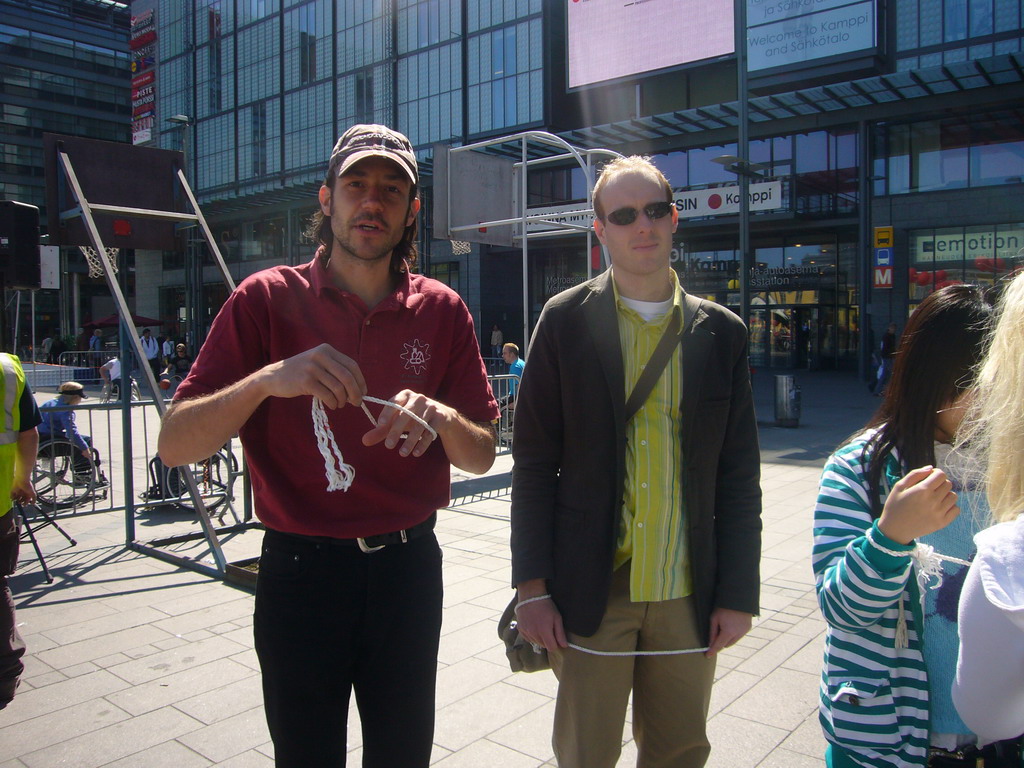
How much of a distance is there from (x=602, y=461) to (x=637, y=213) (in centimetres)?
74

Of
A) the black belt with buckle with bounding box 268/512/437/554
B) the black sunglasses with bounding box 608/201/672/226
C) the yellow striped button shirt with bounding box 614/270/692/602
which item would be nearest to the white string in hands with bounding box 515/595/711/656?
the yellow striped button shirt with bounding box 614/270/692/602

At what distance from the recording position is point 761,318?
29703 millimetres

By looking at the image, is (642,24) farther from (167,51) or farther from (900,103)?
(167,51)

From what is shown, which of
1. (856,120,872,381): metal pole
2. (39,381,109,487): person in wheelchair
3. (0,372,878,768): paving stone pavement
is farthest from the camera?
(856,120,872,381): metal pole

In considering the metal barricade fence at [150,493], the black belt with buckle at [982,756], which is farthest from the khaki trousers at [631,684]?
the metal barricade fence at [150,493]

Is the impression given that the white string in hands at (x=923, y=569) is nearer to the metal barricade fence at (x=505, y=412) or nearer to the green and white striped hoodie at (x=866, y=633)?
the green and white striped hoodie at (x=866, y=633)

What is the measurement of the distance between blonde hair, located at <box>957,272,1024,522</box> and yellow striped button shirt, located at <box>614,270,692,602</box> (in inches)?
33.5

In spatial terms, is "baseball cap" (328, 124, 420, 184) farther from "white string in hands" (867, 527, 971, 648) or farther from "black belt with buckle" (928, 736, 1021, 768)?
"black belt with buckle" (928, 736, 1021, 768)

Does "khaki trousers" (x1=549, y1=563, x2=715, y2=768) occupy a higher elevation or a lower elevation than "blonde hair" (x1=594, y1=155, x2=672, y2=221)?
lower

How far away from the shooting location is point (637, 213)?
2283mm

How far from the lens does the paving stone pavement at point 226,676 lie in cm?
329

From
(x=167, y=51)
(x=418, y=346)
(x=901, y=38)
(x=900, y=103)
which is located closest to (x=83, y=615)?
(x=418, y=346)

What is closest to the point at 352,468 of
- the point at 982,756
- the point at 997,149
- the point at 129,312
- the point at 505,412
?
the point at 982,756

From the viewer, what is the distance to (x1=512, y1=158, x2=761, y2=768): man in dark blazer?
218 cm
